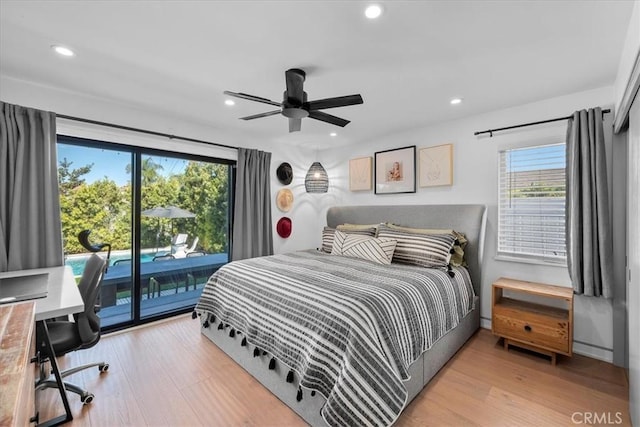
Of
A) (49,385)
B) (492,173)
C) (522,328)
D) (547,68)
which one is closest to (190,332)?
(49,385)

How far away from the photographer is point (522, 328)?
8.30 ft

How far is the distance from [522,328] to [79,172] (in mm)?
4658

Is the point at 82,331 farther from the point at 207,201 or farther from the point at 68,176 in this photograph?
the point at 207,201

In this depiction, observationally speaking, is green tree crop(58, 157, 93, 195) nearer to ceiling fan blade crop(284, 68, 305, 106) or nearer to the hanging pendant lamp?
ceiling fan blade crop(284, 68, 305, 106)

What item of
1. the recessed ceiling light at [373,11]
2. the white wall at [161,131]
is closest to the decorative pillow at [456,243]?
the white wall at [161,131]

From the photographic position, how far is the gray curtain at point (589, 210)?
7.71 ft

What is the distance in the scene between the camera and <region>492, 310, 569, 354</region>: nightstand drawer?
7.68 feet

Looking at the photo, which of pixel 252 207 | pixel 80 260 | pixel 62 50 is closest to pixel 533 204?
pixel 252 207

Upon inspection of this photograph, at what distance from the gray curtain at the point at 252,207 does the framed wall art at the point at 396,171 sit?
5.52 ft

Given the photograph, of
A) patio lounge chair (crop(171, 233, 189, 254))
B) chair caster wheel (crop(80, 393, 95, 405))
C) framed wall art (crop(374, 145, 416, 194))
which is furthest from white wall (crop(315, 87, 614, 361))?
chair caster wheel (crop(80, 393, 95, 405))

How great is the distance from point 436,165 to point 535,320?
77.5 inches

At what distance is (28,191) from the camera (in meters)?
2.49

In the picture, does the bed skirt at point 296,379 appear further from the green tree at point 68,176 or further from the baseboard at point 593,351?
the green tree at point 68,176

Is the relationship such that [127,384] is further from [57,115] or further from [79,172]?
[57,115]
